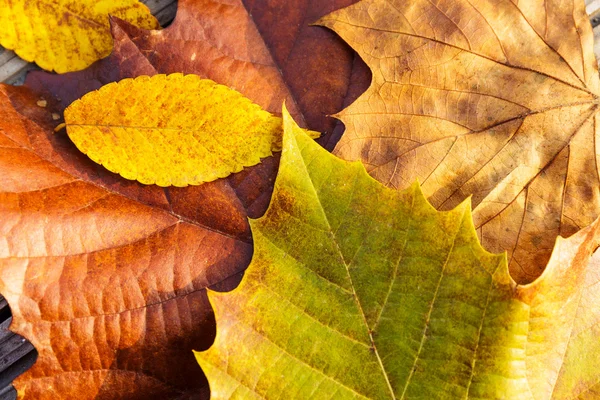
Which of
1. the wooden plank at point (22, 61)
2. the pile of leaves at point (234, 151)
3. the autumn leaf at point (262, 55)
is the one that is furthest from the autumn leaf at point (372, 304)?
the wooden plank at point (22, 61)

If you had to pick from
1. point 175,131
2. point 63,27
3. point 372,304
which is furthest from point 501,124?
point 63,27

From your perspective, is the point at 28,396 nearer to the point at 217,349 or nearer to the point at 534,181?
the point at 217,349

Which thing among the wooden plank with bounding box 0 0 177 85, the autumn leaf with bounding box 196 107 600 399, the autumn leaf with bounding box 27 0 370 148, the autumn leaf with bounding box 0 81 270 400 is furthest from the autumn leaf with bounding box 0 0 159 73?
the autumn leaf with bounding box 196 107 600 399

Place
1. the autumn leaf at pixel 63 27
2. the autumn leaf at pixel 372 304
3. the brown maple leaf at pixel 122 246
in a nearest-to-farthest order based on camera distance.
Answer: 1. the autumn leaf at pixel 372 304
2. the brown maple leaf at pixel 122 246
3. the autumn leaf at pixel 63 27

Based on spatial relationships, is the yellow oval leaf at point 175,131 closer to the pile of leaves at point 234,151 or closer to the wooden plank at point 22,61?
the pile of leaves at point 234,151

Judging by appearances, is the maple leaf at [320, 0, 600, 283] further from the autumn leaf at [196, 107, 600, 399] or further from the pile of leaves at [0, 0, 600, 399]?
the autumn leaf at [196, 107, 600, 399]
